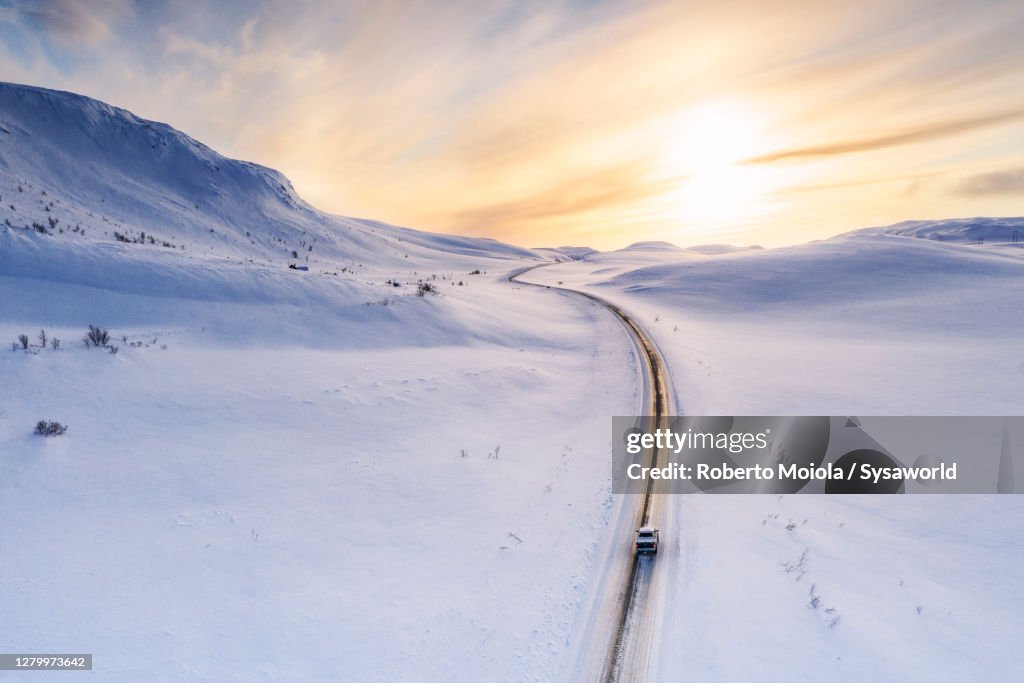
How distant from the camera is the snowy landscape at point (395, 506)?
7312mm

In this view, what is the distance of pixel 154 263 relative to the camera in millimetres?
21438

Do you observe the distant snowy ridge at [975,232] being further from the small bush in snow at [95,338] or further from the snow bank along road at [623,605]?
the small bush in snow at [95,338]

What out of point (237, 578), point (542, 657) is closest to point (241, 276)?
point (237, 578)

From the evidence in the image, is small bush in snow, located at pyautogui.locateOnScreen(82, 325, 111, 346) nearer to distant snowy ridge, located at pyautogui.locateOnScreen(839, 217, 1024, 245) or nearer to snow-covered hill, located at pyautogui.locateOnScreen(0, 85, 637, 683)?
snow-covered hill, located at pyautogui.locateOnScreen(0, 85, 637, 683)

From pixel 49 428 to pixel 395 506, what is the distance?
7.68m

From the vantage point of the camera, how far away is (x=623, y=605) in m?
8.67

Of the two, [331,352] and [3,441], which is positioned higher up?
[331,352]

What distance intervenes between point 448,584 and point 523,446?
6116 millimetres

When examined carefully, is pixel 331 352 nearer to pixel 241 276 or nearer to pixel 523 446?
pixel 241 276

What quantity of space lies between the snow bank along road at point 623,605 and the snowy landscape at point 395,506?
6.1 inches

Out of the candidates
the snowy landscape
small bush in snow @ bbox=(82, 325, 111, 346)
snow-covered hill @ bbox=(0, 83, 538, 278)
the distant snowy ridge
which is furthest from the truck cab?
the distant snowy ridge

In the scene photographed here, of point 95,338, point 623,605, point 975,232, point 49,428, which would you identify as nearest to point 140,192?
point 95,338

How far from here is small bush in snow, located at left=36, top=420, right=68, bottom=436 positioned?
10.0m

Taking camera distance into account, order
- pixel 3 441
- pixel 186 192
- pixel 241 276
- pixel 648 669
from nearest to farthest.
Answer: pixel 648 669
pixel 3 441
pixel 241 276
pixel 186 192
